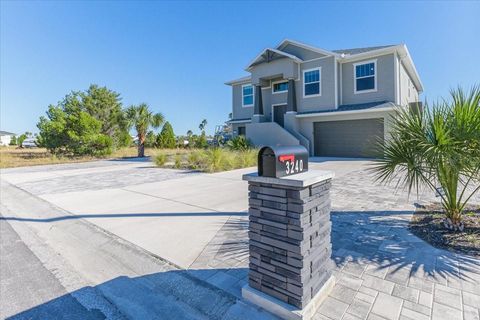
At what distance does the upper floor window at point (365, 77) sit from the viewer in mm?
14727

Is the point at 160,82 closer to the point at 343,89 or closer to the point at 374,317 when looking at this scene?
the point at 343,89

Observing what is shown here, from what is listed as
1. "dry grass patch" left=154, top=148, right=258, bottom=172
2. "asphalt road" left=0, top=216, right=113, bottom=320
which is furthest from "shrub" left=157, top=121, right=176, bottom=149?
"asphalt road" left=0, top=216, right=113, bottom=320

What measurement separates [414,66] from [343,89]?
5602mm

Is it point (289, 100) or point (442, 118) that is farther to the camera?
point (289, 100)

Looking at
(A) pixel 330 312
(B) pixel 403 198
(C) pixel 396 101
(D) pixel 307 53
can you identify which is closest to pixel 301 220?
(A) pixel 330 312

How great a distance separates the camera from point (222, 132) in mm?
25859

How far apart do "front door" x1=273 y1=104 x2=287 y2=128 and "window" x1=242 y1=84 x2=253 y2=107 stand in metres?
2.58

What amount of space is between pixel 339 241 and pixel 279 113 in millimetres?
16463

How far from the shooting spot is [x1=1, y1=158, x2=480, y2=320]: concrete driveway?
221 centimetres

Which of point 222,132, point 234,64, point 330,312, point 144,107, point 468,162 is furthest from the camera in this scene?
point 222,132

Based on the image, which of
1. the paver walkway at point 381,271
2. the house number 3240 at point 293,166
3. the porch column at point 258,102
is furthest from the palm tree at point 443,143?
the porch column at point 258,102

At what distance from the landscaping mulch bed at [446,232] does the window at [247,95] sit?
1742cm

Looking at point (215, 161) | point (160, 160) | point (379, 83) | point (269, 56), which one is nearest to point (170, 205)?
point (215, 161)

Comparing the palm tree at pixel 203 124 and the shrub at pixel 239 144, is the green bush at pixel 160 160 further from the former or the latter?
the palm tree at pixel 203 124
